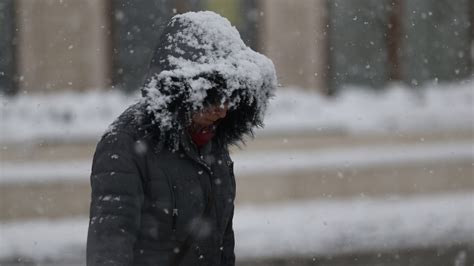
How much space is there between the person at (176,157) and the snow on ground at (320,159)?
819 cm

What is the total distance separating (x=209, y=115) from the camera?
3162 millimetres

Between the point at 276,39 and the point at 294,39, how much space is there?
253mm

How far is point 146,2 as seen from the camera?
39.6 ft

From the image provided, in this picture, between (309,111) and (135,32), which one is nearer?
(135,32)

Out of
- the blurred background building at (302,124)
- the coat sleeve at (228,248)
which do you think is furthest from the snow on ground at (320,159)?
the coat sleeve at (228,248)

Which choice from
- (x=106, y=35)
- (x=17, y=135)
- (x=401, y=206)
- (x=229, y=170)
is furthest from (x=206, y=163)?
(x=401, y=206)

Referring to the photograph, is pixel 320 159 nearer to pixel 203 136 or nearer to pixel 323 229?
pixel 323 229

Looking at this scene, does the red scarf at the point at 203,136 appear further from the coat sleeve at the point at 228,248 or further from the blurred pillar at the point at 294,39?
the blurred pillar at the point at 294,39

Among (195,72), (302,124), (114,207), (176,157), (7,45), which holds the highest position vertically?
(7,45)

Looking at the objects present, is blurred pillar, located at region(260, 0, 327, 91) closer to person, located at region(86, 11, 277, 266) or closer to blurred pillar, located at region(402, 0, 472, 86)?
blurred pillar, located at region(402, 0, 472, 86)

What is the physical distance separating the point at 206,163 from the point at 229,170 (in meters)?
0.15

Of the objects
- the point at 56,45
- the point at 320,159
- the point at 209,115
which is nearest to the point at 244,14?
the point at 320,159

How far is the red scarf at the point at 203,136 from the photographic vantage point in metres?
3.20

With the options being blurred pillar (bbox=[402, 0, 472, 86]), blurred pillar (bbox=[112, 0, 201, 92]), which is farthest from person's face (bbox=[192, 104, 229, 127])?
blurred pillar (bbox=[402, 0, 472, 86])
